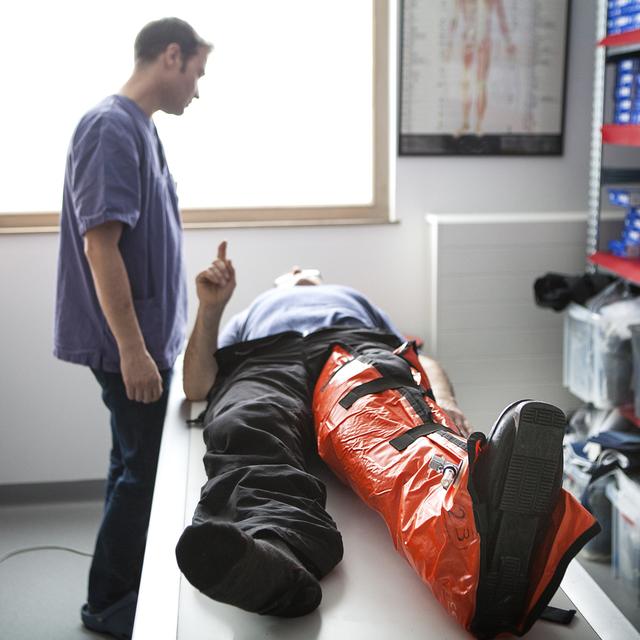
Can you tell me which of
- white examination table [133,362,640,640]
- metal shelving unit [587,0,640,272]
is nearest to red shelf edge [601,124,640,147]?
metal shelving unit [587,0,640,272]

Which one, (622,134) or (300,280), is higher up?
(622,134)

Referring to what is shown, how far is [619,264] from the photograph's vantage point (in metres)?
2.55

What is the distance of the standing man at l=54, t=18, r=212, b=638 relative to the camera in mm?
1740

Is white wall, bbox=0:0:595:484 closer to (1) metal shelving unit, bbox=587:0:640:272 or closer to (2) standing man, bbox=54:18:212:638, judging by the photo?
(1) metal shelving unit, bbox=587:0:640:272

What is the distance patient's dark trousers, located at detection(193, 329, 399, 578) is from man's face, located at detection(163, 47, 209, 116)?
1.96 feet

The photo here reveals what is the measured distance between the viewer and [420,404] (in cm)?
153

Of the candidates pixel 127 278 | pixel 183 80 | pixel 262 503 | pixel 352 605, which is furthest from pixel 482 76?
pixel 352 605

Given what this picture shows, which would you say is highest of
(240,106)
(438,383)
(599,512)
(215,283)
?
(240,106)

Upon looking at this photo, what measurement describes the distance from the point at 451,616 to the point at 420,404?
44 centimetres

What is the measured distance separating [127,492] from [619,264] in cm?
164

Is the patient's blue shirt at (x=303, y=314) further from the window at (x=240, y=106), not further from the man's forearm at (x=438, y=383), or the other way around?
the window at (x=240, y=106)

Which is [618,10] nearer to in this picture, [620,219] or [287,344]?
[620,219]

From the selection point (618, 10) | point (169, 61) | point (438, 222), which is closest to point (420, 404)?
point (169, 61)

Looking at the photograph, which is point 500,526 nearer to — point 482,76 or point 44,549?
point 44,549
